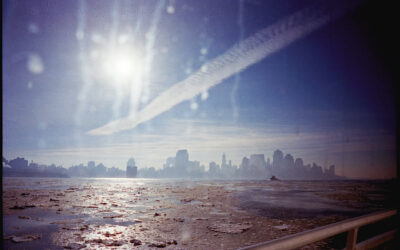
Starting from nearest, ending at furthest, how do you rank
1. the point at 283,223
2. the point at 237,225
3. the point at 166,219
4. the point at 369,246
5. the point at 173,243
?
the point at 369,246 → the point at 173,243 → the point at 237,225 → the point at 283,223 → the point at 166,219

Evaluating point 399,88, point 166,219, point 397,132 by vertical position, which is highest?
point 399,88

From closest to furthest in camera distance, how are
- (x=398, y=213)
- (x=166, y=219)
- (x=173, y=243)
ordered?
(x=398, y=213) < (x=173, y=243) < (x=166, y=219)

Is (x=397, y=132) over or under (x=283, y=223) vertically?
over

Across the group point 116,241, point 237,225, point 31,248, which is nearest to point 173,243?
point 116,241

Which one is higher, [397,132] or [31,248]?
[397,132]

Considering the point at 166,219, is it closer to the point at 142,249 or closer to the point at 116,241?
the point at 116,241

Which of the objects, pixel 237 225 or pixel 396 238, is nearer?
pixel 396 238

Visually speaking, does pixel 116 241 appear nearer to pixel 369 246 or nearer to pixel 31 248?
pixel 31 248

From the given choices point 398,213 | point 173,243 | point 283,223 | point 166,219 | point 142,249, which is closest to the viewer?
point 398,213

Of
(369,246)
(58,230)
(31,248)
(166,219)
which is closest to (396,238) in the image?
(369,246)
